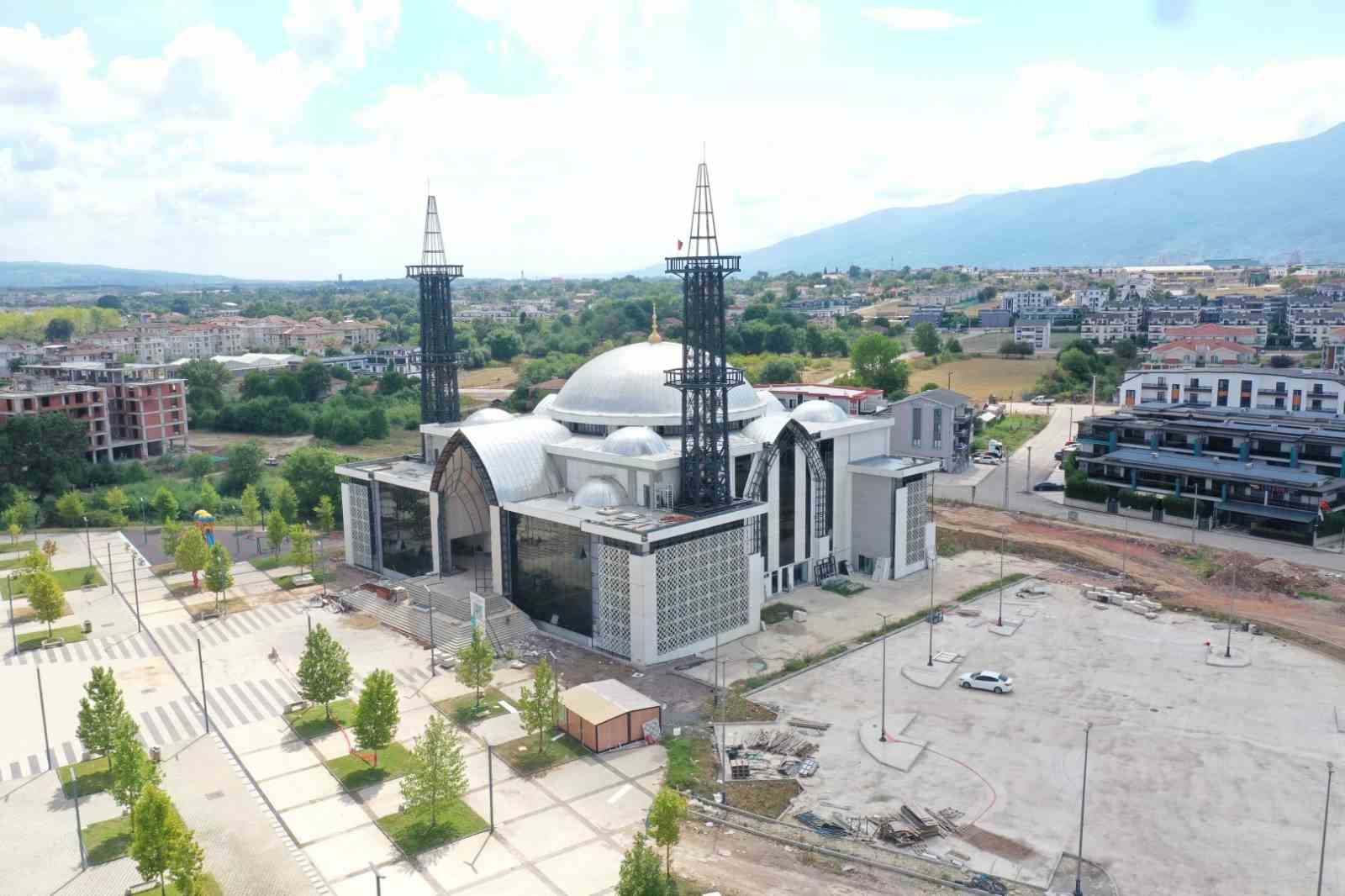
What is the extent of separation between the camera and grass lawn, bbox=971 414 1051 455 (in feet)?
344

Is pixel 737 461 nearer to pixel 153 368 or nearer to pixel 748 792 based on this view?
pixel 748 792

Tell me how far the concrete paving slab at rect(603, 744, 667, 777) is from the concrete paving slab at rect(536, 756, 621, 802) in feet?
1.61

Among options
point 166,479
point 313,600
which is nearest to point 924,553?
point 313,600

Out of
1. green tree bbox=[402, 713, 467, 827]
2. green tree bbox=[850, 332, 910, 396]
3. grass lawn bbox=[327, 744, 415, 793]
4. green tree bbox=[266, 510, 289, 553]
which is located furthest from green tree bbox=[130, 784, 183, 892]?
green tree bbox=[850, 332, 910, 396]

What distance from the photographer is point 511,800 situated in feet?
119

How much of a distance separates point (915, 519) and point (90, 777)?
46.7 meters

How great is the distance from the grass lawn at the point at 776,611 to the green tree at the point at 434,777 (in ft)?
77.8

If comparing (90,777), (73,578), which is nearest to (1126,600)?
(90,777)

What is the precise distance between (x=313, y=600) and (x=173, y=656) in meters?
9.57

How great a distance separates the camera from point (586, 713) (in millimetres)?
40406

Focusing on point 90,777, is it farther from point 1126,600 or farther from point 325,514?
point 1126,600

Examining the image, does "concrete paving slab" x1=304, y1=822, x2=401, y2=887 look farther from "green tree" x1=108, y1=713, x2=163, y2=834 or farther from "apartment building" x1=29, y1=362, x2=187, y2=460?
"apartment building" x1=29, y1=362, x2=187, y2=460

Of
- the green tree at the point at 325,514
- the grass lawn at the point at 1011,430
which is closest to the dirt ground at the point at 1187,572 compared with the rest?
the grass lawn at the point at 1011,430

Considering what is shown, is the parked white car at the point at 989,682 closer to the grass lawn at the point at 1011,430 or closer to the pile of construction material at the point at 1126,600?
the pile of construction material at the point at 1126,600
